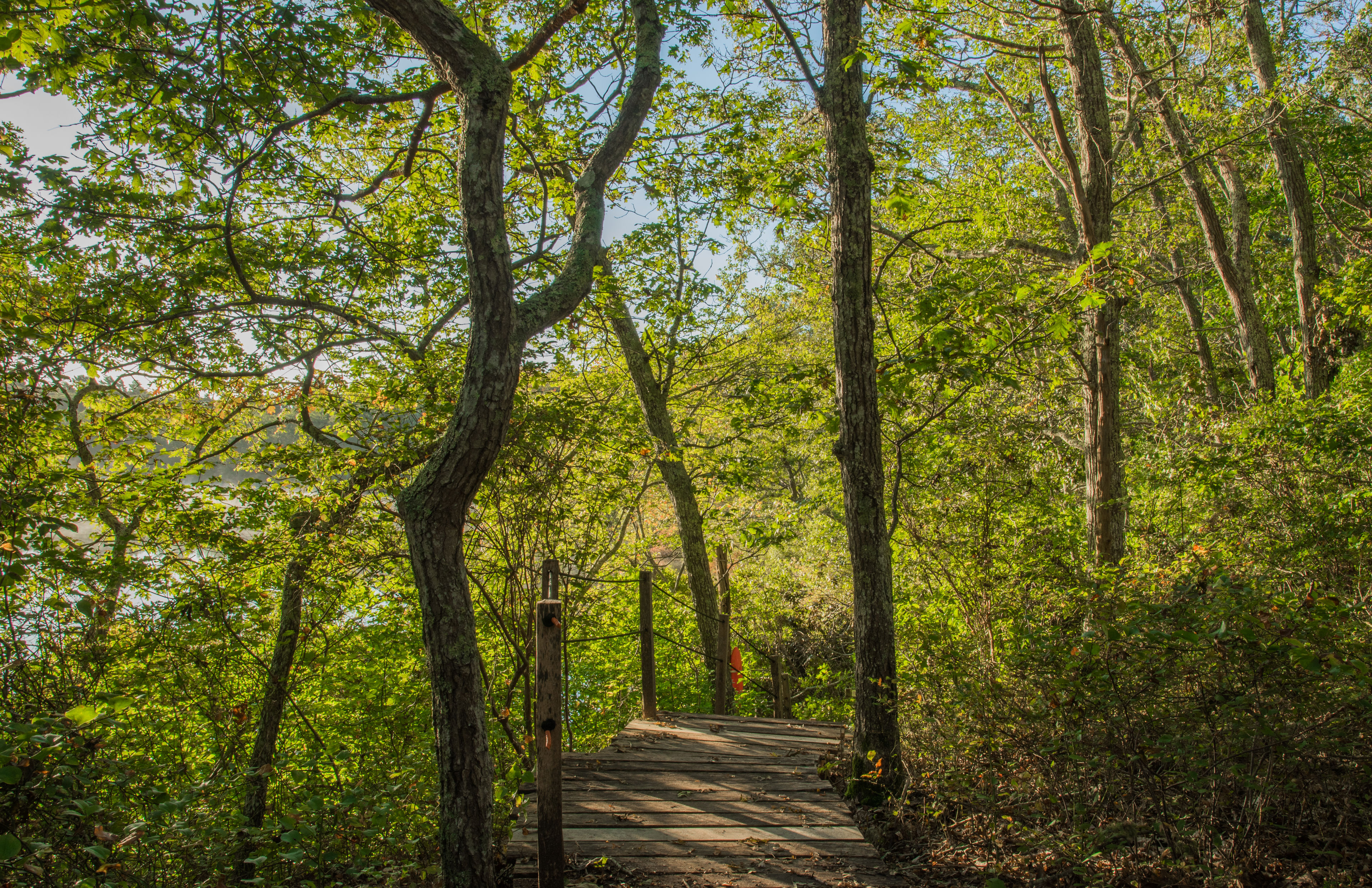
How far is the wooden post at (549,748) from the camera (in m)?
3.49

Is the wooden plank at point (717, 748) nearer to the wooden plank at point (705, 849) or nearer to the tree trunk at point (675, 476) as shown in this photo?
A: the wooden plank at point (705, 849)

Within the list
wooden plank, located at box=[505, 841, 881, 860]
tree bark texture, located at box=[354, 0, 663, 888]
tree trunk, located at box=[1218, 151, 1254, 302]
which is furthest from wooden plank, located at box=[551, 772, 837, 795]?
tree trunk, located at box=[1218, 151, 1254, 302]

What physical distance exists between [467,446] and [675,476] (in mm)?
6288

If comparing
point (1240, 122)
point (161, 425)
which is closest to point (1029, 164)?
point (1240, 122)

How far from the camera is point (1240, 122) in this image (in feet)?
30.5

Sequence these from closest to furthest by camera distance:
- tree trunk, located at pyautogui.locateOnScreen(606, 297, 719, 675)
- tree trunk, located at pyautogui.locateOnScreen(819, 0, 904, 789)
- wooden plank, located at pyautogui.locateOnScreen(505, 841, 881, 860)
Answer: wooden plank, located at pyautogui.locateOnScreen(505, 841, 881, 860) < tree trunk, located at pyautogui.locateOnScreen(819, 0, 904, 789) < tree trunk, located at pyautogui.locateOnScreen(606, 297, 719, 675)

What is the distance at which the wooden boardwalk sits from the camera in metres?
3.74

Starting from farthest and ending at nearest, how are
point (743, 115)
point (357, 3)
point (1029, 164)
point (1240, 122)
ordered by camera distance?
point (1029, 164) < point (1240, 122) < point (743, 115) < point (357, 3)

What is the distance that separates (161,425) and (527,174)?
7264 mm

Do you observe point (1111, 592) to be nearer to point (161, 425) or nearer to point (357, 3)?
point (357, 3)

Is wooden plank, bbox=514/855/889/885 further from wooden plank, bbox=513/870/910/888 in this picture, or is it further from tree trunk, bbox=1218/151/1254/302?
tree trunk, bbox=1218/151/1254/302

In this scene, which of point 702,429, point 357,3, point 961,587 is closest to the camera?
point 357,3

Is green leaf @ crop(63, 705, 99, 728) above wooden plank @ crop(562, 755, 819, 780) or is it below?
above

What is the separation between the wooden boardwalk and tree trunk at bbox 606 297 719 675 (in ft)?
13.0
